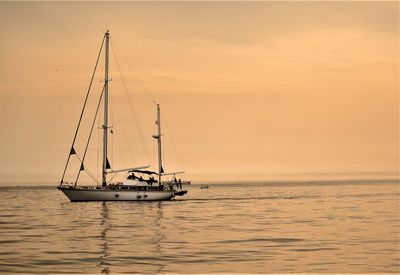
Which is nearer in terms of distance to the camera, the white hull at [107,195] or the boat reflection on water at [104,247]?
the boat reflection on water at [104,247]

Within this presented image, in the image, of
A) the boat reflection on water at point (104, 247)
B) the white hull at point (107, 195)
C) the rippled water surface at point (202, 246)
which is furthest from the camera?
the white hull at point (107, 195)

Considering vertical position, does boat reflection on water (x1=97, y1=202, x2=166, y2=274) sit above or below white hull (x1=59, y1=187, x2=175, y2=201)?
below

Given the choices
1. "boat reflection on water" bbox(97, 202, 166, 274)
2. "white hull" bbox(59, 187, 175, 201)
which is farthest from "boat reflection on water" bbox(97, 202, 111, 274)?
"white hull" bbox(59, 187, 175, 201)

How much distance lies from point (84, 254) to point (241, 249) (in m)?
8.98

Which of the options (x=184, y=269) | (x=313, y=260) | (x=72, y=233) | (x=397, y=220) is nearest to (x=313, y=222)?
(x=397, y=220)

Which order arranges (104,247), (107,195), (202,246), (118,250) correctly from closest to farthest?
(118,250), (104,247), (202,246), (107,195)

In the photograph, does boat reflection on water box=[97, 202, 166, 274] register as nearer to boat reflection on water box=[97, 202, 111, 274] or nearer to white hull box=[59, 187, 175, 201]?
boat reflection on water box=[97, 202, 111, 274]

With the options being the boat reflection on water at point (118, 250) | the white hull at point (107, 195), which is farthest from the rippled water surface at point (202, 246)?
the white hull at point (107, 195)

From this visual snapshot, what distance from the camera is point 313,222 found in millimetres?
60562

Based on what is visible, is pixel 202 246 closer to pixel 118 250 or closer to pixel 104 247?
pixel 118 250

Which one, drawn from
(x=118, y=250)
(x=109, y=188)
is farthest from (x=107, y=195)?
(x=118, y=250)

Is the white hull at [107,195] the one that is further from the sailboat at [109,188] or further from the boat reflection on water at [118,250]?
the boat reflection on water at [118,250]

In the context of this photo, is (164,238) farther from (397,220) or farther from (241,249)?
(397,220)

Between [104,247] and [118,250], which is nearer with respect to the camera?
[118,250]
